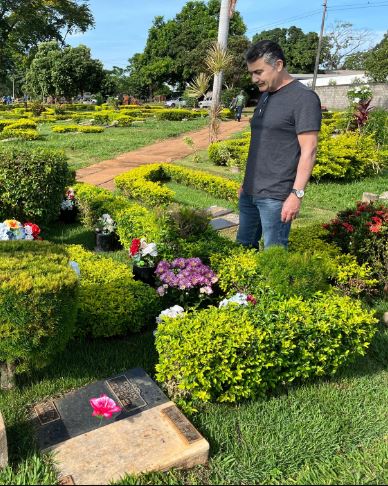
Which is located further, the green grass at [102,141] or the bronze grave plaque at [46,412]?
the green grass at [102,141]

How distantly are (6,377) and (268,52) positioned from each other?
109 inches

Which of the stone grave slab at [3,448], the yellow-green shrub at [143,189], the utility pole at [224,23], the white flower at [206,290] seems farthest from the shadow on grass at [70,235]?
the utility pole at [224,23]

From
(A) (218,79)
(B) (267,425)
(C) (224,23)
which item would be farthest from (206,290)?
(C) (224,23)

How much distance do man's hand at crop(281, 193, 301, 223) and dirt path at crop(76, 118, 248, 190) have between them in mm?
6161

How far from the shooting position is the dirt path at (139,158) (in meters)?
9.72

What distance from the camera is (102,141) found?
49.9 feet

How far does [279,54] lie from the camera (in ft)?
9.57

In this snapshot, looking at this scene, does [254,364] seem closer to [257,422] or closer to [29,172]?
[257,422]

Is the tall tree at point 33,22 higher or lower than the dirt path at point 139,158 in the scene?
higher

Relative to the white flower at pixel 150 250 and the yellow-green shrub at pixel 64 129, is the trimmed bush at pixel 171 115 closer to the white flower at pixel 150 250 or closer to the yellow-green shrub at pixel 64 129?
the yellow-green shrub at pixel 64 129

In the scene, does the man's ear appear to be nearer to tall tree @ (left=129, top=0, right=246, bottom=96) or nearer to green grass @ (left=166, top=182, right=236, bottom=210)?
green grass @ (left=166, top=182, right=236, bottom=210)

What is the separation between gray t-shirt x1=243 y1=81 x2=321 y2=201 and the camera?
112 inches

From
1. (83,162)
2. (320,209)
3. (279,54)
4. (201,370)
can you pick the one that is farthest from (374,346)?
(83,162)

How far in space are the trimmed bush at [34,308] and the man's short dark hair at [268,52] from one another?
192 centimetres
